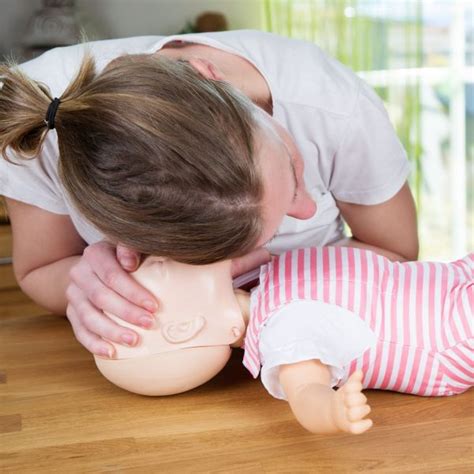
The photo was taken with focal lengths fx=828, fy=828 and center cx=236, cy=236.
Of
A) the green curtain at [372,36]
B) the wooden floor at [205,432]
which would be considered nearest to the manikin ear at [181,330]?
the wooden floor at [205,432]

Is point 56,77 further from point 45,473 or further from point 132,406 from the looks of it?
point 45,473

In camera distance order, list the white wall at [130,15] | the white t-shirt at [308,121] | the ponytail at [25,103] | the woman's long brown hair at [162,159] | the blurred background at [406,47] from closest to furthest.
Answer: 1. the woman's long brown hair at [162,159]
2. the ponytail at [25,103]
3. the white t-shirt at [308,121]
4. the white wall at [130,15]
5. the blurred background at [406,47]

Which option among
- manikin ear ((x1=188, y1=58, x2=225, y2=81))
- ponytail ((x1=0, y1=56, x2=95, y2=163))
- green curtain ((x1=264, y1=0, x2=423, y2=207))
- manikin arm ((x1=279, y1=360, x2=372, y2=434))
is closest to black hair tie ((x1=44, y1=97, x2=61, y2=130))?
ponytail ((x1=0, y1=56, x2=95, y2=163))

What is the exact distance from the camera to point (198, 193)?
974mm

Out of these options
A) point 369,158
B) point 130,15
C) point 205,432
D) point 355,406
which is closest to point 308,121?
point 369,158

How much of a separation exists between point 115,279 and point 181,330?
118mm

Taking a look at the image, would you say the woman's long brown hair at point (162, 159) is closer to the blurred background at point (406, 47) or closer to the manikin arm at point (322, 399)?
the manikin arm at point (322, 399)

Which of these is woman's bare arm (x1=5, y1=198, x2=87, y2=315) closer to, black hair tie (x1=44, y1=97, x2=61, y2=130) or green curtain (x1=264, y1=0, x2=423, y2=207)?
black hair tie (x1=44, y1=97, x2=61, y2=130)

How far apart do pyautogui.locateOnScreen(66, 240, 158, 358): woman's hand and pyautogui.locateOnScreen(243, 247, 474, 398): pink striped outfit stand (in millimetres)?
159

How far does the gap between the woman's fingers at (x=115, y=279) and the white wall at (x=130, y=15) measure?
111 inches

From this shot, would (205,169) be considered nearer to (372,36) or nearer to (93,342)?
(93,342)

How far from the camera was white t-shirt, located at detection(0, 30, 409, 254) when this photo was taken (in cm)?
144

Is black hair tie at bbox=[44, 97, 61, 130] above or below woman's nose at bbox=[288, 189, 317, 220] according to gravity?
above

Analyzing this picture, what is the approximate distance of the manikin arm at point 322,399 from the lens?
845mm
